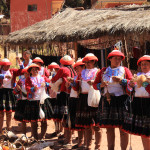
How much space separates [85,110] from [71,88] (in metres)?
0.60

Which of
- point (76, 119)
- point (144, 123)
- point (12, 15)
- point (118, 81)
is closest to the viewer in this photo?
point (144, 123)

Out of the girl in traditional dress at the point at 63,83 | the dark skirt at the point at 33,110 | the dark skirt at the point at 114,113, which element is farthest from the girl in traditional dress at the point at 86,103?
the dark skirt at the point at 33,110

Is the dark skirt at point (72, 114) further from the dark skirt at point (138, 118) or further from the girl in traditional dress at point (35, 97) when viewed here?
the dark skirt at point (138, 118)

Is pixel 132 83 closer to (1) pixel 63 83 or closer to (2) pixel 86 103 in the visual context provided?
(2) pixel 86 103

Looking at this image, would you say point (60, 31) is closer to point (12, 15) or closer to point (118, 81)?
point (118, 81)

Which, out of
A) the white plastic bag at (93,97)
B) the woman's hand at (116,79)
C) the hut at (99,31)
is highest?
the hut at (99,31)

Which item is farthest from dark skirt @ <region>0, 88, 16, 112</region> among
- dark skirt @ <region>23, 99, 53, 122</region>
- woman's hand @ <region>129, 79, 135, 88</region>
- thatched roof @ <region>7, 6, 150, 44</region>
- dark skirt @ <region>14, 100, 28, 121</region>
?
woman's hand @ <region>129, 79, 135, 88</region>

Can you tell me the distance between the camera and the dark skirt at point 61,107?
6547 mm

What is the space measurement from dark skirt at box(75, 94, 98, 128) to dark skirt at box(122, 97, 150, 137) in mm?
1201

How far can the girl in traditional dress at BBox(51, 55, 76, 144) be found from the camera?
20.6 feet

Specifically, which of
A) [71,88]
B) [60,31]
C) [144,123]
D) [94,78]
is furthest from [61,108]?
[60,31]

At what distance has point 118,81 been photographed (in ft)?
15.3

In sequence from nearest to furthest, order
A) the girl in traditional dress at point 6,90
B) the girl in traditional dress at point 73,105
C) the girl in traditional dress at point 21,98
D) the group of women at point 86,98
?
the group of women at point 86,98 < the girl in traditional dress at point 73,105 < the girl in traditional dress at point 21,98 < the girl in traditional dress at point 6,90

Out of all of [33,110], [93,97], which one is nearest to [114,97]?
[93,97]
